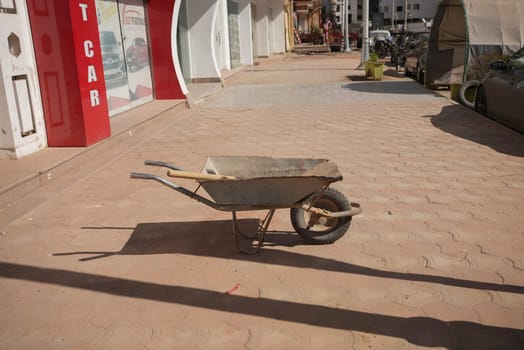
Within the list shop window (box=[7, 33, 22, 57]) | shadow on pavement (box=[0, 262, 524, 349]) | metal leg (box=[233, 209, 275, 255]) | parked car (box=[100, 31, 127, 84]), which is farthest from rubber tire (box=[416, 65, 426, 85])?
shadow on pavement (box=[0, 262, 524, 349])

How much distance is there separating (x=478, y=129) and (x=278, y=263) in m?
6.03

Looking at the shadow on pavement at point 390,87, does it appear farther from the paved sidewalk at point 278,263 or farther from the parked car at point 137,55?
the paved sidewalk at point 278,263

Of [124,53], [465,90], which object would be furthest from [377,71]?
[124,53]

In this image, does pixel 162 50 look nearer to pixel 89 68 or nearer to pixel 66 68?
pixel 89 68

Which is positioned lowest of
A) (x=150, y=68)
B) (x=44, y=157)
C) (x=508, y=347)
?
(x=508, y=347)

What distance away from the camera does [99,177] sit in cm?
655

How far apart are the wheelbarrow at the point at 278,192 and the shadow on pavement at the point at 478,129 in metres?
4.04

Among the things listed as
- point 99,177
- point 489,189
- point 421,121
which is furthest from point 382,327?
point 421,121

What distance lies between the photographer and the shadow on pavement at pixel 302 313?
297 cm

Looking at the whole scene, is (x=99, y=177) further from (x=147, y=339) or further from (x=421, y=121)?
(x=421, y=121)

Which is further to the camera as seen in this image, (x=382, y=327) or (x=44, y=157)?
(x=44, y=157)

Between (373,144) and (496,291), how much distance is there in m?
4.54

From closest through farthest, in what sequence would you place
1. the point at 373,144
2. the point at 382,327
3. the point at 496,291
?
the point at 382,327, the point at 496,291, the point at 373,144

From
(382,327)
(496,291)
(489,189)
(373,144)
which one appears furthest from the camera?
(373,144)
